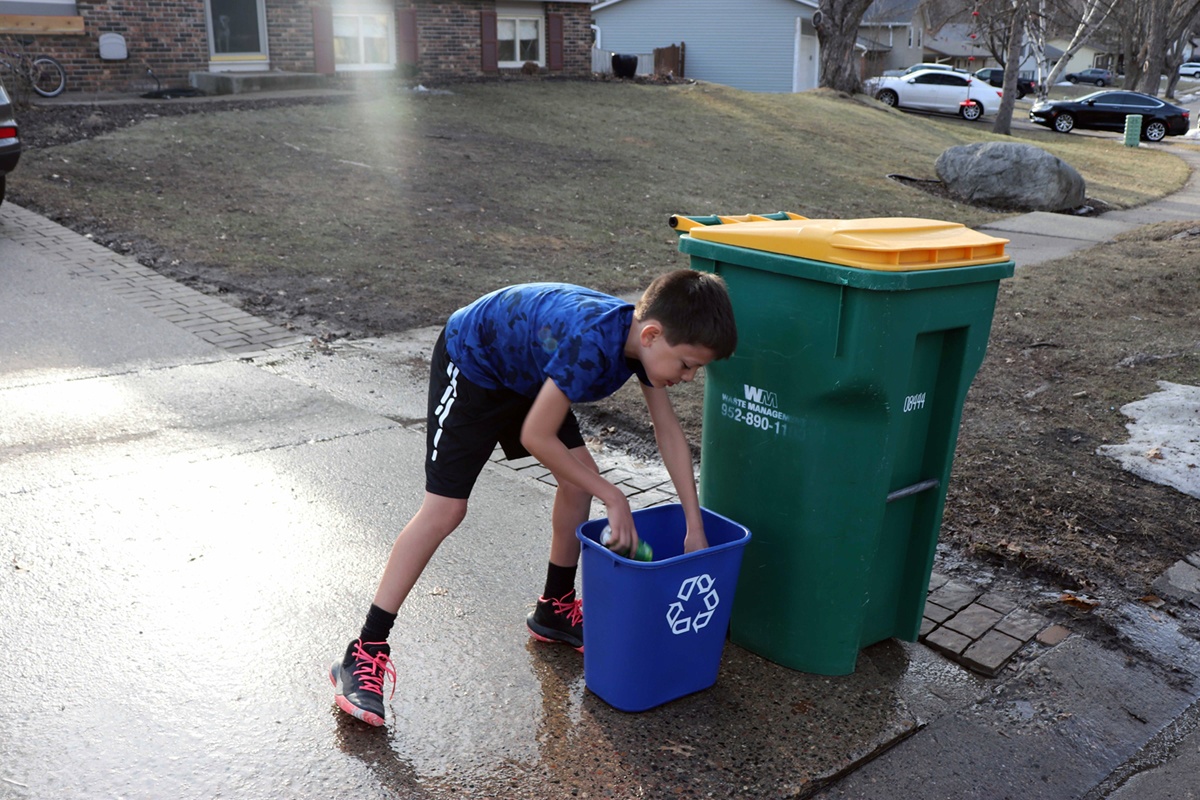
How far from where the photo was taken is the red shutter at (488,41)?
893 inches

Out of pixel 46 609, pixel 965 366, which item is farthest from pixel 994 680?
pixel 46 609

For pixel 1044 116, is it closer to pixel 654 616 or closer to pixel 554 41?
pixel 554 41

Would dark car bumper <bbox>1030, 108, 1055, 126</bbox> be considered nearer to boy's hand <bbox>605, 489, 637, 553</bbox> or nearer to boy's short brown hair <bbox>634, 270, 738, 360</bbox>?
boy's short brown hair <bbox>634, 270, 738, 360</bbox>

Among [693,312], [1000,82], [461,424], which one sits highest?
[1000,82]

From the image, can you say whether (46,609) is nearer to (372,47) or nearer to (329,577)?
(329,577)

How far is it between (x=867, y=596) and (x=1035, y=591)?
0.94 m

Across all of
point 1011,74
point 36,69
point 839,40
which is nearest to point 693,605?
point 36,69

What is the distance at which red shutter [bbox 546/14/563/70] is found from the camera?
24.4 m

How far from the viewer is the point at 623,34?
40.1 meters

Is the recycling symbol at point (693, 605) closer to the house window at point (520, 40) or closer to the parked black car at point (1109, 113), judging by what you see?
the house window at point (520, 40)

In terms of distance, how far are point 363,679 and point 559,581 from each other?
67cm

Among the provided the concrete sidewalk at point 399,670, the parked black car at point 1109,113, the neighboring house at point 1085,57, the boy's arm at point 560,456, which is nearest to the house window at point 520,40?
the parked black car at point 1109,113

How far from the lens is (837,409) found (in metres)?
2.79

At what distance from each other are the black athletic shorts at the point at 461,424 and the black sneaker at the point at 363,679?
49cm
